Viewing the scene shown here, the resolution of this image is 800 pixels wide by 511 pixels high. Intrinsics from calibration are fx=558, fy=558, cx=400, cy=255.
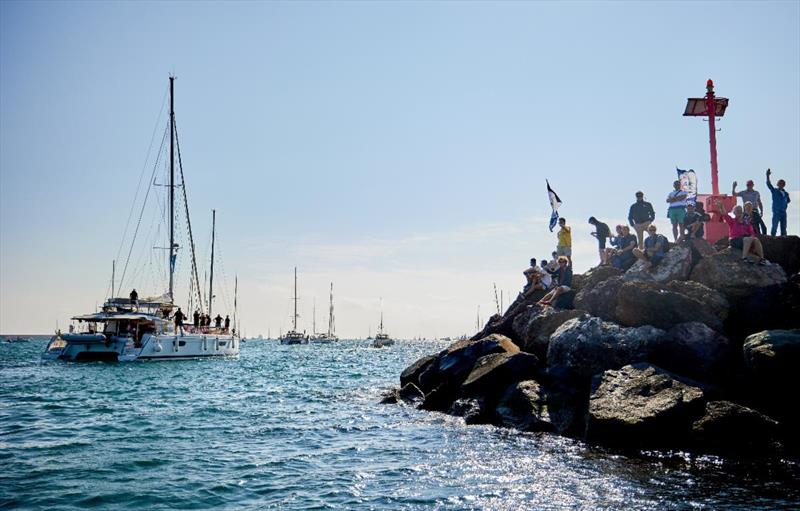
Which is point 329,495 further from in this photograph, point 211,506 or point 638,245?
point 638,245

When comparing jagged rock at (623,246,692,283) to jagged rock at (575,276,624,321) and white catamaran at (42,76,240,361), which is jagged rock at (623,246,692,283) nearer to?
jagged rock at (575,276,624,321)

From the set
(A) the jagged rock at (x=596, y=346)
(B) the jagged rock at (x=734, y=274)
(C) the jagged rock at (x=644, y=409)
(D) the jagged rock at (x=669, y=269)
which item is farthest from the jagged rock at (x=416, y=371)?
(B) the jagged rock at (x=734, y=274)

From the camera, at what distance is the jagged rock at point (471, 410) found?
17250 mm

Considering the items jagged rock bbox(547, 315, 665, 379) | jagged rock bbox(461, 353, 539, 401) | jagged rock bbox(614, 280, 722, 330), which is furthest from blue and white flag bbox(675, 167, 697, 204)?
jagged rock bbox(461, 353, 539, 401)

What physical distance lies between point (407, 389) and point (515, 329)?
530 centimetres

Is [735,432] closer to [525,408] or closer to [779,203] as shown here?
[525,408]

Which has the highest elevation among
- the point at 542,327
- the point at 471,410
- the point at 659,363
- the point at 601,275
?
the point at 601,275

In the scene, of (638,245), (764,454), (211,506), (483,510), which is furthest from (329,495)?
(638,245)

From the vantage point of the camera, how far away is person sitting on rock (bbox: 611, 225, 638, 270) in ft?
66.2

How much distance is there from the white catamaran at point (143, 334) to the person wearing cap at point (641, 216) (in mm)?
39132

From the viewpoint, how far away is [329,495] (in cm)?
1021

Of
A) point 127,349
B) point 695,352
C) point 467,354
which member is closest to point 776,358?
point 695,352

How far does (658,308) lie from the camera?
1595 cm

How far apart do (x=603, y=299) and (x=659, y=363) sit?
307 cm
